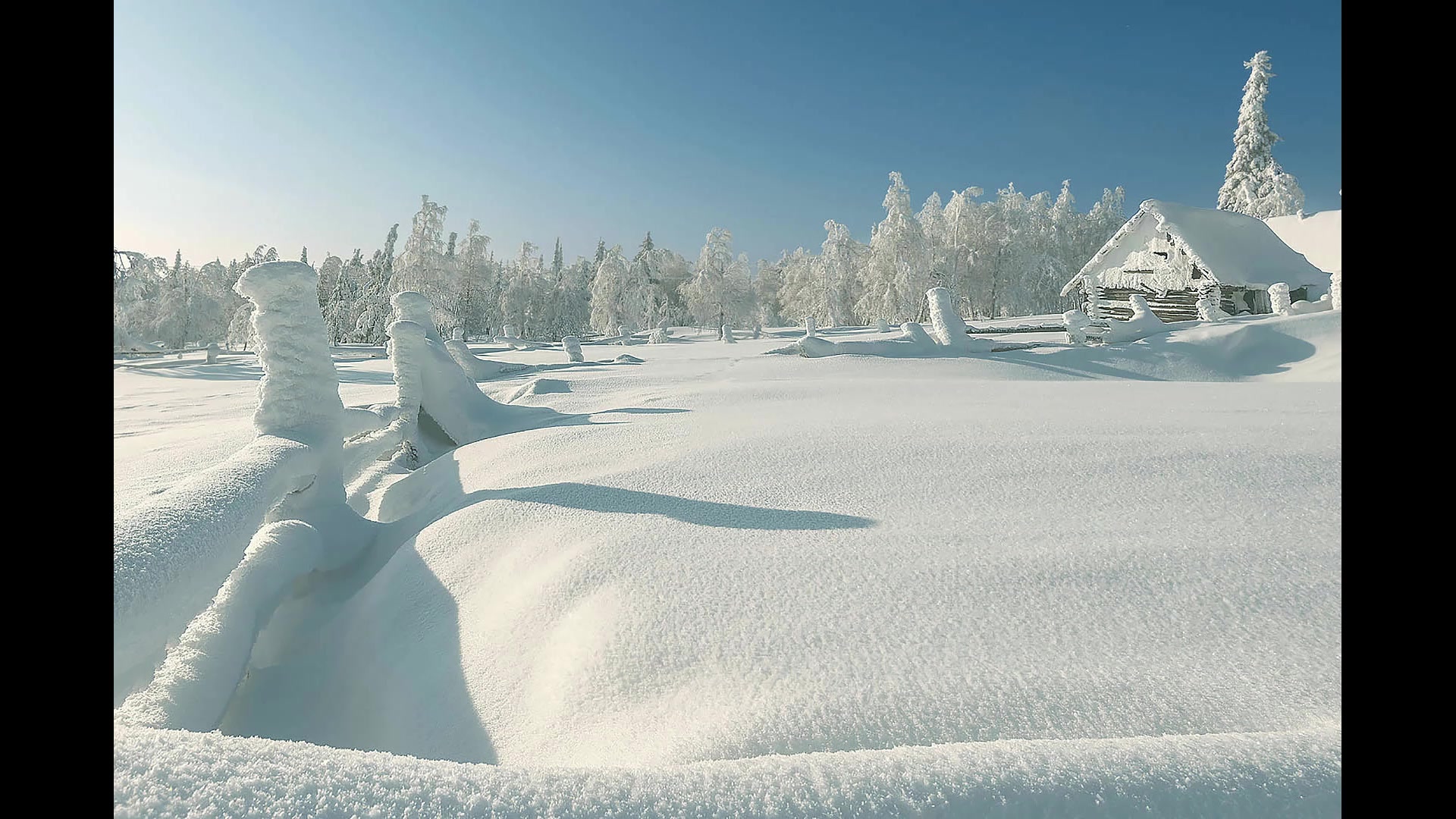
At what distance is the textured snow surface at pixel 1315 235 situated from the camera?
77.6ft

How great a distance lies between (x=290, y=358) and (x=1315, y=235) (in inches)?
1314

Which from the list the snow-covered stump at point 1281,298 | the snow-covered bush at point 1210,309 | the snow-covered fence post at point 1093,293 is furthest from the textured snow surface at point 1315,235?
the snow-covered stump at point 1281,298

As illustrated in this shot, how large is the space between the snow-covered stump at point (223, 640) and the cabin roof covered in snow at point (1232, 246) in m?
23.0

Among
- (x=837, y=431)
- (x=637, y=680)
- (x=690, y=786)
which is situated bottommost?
(x=637, y=680)

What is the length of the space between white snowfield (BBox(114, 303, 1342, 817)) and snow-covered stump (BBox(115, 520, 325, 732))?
4cm

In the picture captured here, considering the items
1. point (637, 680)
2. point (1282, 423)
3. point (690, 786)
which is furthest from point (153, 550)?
point (1282, 423)

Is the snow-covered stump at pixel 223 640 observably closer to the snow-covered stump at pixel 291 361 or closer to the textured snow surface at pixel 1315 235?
the snow-covered stump at pixel 291 361

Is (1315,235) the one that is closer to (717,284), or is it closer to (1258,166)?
(1258,166)

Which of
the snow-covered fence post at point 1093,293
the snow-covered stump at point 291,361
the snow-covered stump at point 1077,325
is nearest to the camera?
the snow-covered stump at point 291,361

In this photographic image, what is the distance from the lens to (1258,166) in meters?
33.8
